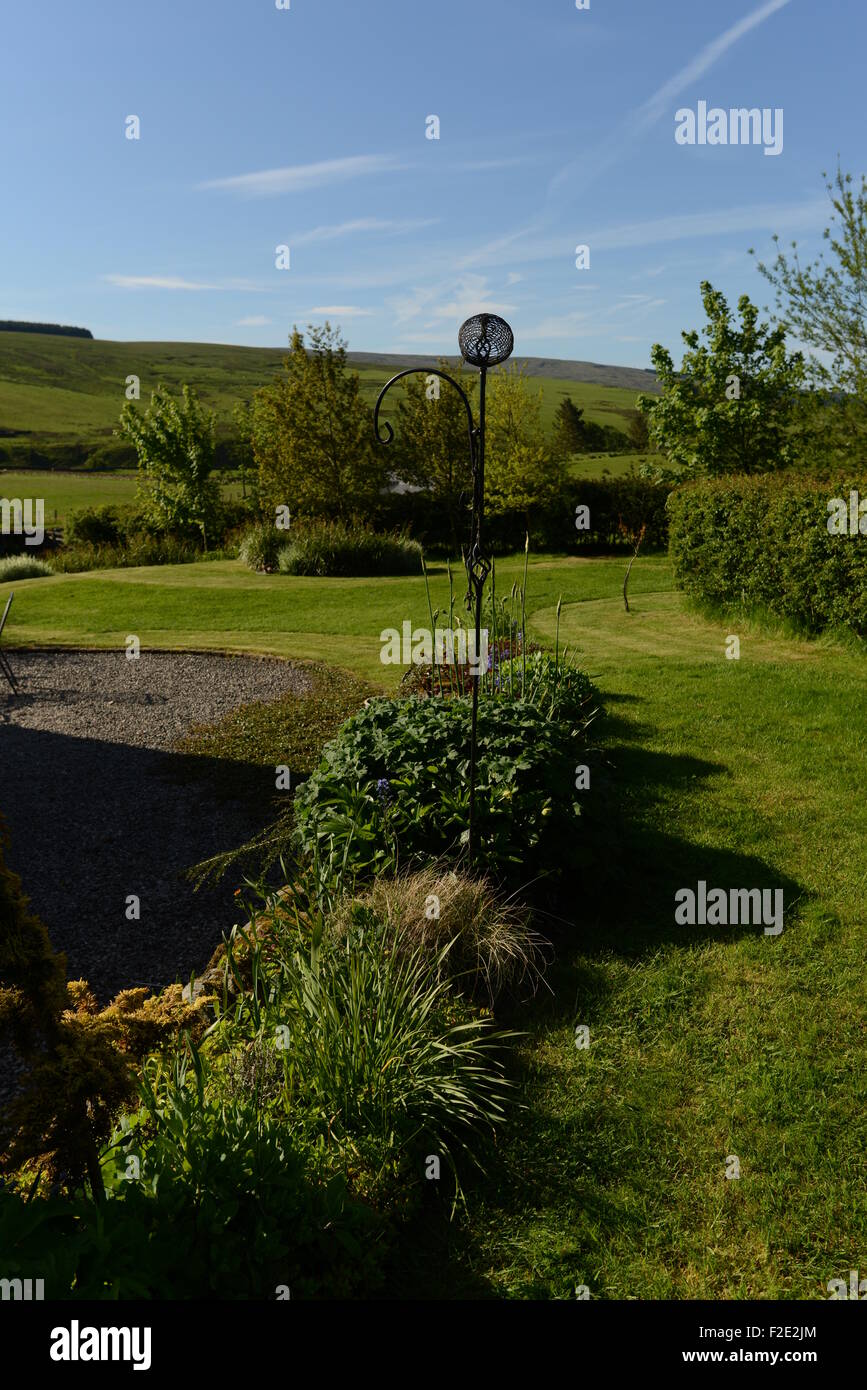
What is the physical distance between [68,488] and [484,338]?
202 feet

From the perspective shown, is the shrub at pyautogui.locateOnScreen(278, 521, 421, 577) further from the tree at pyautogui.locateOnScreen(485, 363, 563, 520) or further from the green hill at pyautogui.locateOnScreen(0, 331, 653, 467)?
the green hill at pyautogui.locateOnScreen(0, 331, 653, 467)

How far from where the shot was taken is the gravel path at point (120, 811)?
4.89 metres

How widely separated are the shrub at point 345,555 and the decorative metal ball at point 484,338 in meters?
15.0


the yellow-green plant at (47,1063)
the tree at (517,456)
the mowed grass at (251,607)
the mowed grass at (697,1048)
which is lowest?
the mowed grass at (697,1048)

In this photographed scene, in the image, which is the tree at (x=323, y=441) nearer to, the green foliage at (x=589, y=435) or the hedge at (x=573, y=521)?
the hedge at (x=573, y=521)

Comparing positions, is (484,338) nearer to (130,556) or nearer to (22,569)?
(22,569)

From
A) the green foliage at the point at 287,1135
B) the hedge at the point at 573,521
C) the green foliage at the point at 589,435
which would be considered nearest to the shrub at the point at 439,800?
the green foliage at the point at 287,1135

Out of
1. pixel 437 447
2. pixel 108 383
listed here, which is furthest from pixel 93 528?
pixel 108 383

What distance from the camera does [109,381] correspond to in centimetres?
12425

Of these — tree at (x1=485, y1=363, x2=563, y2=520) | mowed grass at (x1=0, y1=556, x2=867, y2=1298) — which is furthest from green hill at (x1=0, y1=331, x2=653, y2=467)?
mowed grass at (x1=0, y1=556, x2=867, y2=1298)

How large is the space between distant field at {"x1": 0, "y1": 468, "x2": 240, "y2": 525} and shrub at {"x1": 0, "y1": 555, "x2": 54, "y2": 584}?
2836cm
